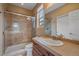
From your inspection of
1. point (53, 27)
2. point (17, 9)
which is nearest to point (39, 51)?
point (53, 27)

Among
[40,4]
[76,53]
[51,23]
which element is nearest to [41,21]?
[51,23]

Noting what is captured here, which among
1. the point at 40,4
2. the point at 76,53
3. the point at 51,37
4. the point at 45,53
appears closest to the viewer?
the point at 76,53

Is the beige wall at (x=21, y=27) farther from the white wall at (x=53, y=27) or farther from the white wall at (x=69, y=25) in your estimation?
the white wall at (x=69, y=25)

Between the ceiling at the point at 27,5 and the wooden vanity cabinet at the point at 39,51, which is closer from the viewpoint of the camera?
the wooden vanity cabinet at the point at 39,51

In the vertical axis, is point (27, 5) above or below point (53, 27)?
above

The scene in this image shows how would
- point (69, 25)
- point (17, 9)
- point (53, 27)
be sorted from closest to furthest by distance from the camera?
1. point (69, 25)
2. point (17, 9)
3. point (53, 27)

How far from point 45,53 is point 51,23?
1.92ft

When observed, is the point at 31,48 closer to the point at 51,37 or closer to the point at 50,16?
the point at 51,37

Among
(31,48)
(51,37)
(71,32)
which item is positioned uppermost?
(71,32)

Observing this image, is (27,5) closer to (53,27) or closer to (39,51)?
(53,27)

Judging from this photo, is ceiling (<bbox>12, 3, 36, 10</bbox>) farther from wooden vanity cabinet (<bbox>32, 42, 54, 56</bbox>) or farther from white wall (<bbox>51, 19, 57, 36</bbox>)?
wooden vanity cabinet (<bbox>32, 42, 54, 56</bbox>)

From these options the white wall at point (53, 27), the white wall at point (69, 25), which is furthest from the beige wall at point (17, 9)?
the white wall at point (69, 25)

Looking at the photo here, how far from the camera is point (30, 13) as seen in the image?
4.67 feet

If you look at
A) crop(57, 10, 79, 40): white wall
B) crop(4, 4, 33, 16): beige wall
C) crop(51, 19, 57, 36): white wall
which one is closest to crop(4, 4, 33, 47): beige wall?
crop(4, 4, 33, 16): beige wall
